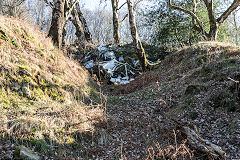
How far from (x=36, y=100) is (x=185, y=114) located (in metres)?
3.59

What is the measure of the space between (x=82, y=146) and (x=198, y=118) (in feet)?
8.14

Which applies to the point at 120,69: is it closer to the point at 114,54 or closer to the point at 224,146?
the point at 114,54

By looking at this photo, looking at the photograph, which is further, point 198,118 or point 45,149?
point 198,118

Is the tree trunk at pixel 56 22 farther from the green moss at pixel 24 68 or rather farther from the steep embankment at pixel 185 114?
the steep embankment at pixel 185 114

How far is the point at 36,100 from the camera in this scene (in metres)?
4.15

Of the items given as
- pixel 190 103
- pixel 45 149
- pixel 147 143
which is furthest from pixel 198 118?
pixel 45 149

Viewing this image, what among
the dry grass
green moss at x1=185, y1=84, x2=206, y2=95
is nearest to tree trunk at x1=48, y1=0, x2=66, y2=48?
the dry grass

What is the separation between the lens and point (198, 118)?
143 inches

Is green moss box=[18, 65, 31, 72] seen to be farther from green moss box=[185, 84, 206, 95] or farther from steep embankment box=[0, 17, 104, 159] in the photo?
green moss box=[185, 84, 206, 95]

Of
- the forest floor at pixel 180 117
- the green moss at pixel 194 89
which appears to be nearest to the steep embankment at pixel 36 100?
the forest floor at pixel 180 117

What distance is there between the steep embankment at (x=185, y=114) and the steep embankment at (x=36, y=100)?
2.88ft

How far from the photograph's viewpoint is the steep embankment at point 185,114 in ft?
9.93

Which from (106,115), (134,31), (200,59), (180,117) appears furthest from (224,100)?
(134,31)

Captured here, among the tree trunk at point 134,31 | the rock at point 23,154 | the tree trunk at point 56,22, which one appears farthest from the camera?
the tree trunk at point 134,31
